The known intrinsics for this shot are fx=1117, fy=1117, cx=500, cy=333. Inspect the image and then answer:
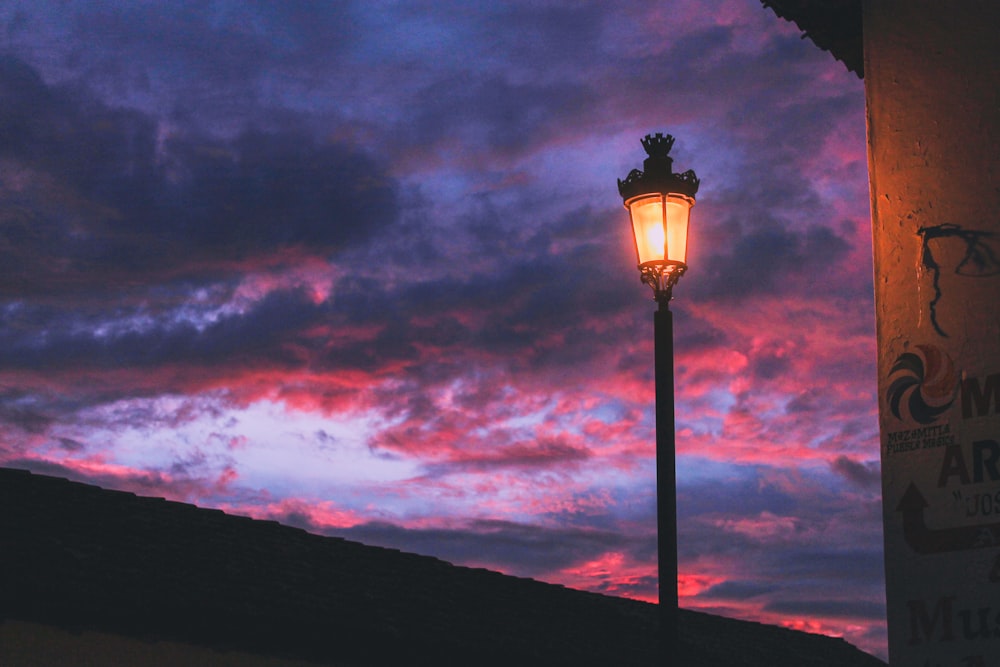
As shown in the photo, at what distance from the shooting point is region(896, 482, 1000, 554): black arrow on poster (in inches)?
301

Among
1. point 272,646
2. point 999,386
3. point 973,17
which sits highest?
point 973,17

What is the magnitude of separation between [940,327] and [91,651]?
8.46 meters

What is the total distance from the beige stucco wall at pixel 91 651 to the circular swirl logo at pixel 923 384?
7729 mm

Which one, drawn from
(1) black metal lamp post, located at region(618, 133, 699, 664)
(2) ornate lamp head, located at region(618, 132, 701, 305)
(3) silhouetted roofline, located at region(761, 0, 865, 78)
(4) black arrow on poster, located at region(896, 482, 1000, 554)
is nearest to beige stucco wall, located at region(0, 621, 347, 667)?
(1) black metal lamp post, located at region(618, 133, 699, 664)

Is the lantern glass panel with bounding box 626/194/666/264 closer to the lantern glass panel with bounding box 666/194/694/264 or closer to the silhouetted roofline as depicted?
the lantern glass panel with bounding box 666/194/694/264

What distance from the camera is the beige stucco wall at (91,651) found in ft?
34.8

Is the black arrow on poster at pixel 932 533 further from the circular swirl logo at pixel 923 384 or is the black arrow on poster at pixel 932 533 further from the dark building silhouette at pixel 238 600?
the dark building silhouette at pixel 238 600

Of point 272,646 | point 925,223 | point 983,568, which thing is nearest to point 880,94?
point 925,223

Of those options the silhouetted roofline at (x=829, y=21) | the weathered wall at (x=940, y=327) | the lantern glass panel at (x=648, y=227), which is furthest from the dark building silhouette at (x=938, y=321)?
the lantern glass panel at (x=648, y=227)

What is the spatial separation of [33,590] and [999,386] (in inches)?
341

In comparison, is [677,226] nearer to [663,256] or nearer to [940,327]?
[663,256]

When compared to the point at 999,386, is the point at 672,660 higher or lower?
lower

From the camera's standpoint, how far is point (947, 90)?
27.6 feet

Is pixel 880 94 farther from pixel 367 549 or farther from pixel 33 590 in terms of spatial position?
pixel 367 549
